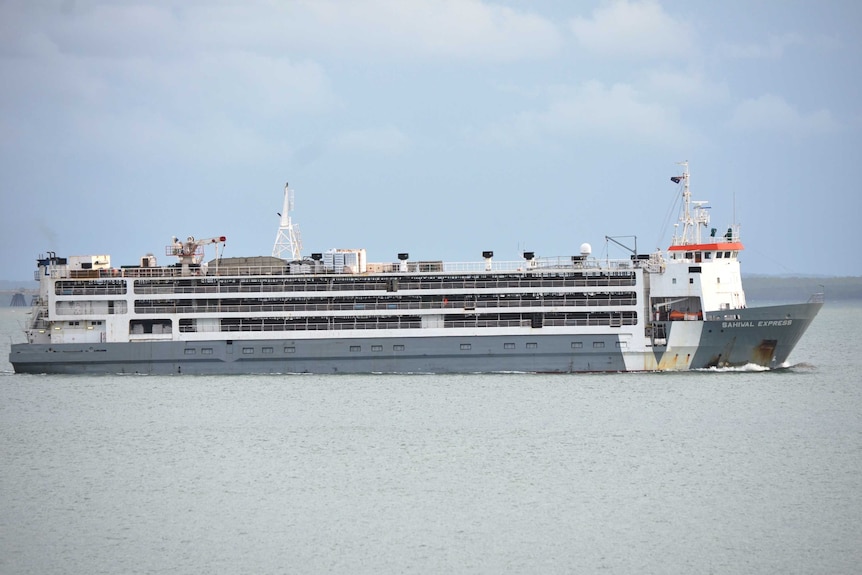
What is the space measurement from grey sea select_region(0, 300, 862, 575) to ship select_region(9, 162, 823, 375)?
81.2 inches

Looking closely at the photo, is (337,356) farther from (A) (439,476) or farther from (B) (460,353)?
(A) (439,476)

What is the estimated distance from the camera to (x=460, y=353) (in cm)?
5916

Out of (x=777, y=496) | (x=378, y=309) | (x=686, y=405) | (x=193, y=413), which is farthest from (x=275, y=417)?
(x=777, y=496)

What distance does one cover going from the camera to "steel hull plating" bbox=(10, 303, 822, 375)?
57281mm

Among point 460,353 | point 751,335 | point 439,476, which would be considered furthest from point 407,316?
point 439,476

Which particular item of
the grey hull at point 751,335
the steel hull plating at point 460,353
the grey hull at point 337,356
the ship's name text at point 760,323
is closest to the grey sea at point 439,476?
the grey hull at point 751,335

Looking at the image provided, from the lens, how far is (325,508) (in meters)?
34.0

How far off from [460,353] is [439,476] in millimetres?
21968

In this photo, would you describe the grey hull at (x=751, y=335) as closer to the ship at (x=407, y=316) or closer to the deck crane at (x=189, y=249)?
the ship at (x=407, y=316)

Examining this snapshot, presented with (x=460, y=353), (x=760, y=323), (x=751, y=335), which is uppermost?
(x=760, y=323)

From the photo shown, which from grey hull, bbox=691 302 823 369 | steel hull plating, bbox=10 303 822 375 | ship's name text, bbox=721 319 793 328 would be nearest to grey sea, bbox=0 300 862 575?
grey hull, bbox=691 302 823 369

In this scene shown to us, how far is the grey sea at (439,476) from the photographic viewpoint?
29.8 meters

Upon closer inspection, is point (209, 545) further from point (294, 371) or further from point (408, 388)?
point (294, 371)

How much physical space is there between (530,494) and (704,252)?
28308 millimetres
